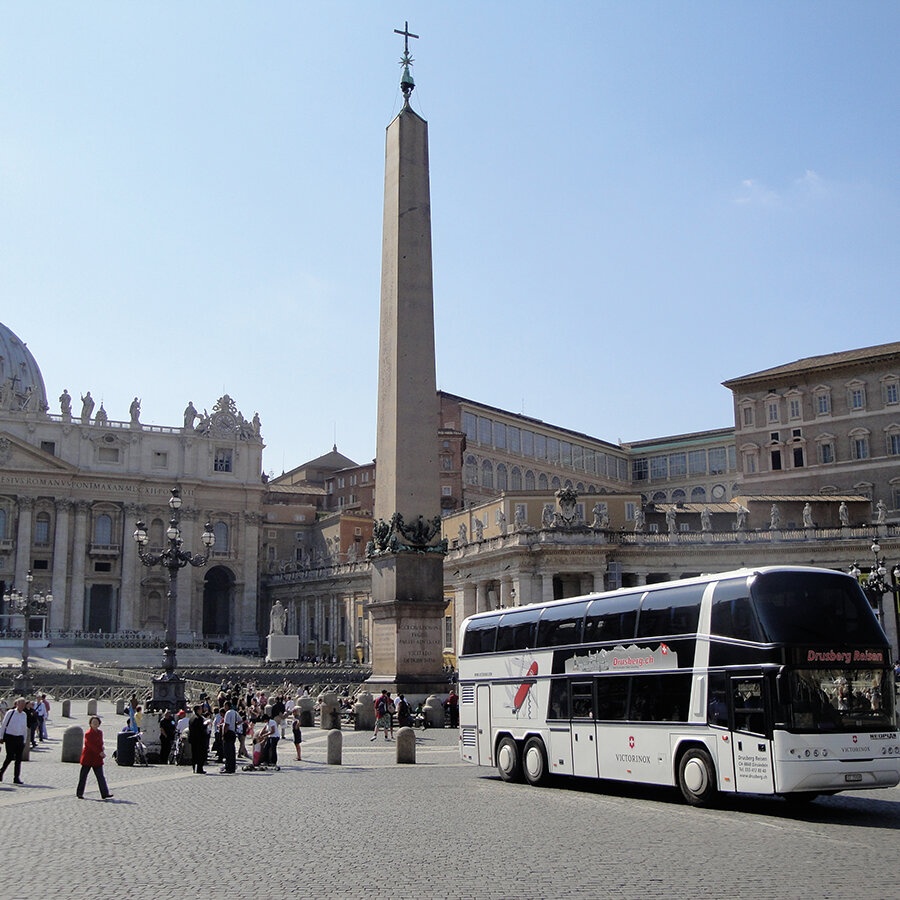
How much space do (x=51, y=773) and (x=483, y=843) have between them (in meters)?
11.3

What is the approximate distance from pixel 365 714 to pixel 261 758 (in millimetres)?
7693

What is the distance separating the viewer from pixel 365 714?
27.2m

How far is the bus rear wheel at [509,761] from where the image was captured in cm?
1719

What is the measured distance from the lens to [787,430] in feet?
227

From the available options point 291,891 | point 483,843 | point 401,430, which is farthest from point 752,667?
point 401,430

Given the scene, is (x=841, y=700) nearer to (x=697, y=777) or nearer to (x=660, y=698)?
(x=697, y=777)

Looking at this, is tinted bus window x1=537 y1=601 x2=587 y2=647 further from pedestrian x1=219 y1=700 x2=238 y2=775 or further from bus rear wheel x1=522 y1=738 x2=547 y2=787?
pedestrian x1=219 y1=700 x2=238 y2=775

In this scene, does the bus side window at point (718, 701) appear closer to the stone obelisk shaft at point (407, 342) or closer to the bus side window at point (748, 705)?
the bus side window at point (748, 705)

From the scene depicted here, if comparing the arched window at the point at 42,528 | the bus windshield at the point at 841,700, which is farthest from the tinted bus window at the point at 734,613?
the arched window at the point at 42,528

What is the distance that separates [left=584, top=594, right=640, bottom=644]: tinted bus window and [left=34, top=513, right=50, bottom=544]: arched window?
75.0m

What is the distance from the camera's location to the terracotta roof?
213ft

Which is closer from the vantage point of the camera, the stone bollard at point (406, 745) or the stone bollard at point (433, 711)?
the stone bollard at point (406, 745)

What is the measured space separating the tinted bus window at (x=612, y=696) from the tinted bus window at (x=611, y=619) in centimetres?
56

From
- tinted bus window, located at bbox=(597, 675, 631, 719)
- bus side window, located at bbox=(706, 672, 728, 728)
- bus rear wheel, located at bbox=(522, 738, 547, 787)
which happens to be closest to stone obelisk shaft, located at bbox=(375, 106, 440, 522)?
bus rear wheel, located at bbox=(522, 738, 547, 787)
